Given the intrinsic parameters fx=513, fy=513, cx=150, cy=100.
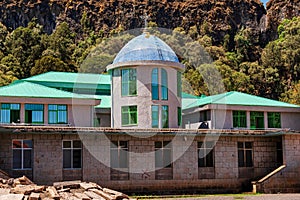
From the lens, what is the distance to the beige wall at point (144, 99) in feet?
126

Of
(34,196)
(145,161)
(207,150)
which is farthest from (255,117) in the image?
(34,196)

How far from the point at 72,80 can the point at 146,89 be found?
9.42 meters

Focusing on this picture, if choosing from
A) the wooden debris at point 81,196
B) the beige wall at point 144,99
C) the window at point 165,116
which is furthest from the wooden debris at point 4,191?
the window at point 165,116

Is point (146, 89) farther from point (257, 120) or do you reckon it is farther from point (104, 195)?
point (104, 195)

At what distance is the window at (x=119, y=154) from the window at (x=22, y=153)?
5064 mm

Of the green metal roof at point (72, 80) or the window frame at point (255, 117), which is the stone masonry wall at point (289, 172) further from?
the green metal roof at point (72, 80)

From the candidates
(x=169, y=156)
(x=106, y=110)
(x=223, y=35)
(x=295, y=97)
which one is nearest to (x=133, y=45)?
(x=106, y=110)

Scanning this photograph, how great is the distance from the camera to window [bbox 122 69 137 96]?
38875mm

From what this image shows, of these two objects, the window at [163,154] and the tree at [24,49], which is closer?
the window at [163,154]

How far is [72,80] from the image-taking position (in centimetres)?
4519

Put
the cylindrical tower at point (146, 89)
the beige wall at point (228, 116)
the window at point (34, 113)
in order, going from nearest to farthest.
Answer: the window at point (34, 113), the cylindrical tower at point (146, 89), the beige wall at point (228, 116)

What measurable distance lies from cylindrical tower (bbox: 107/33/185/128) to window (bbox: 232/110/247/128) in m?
4.95

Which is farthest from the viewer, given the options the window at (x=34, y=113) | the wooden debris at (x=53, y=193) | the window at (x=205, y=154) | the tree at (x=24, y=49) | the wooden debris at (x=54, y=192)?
the tree at (x=24, y=49)

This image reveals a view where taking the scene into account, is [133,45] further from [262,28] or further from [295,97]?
[262,28]
